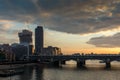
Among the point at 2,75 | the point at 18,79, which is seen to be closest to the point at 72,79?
the point at 18,79

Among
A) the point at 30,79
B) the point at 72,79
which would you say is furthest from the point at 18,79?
the point at 72,79

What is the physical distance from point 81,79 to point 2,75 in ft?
119

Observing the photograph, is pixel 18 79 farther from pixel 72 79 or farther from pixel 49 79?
pixel 72 79

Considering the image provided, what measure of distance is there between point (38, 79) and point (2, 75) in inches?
732

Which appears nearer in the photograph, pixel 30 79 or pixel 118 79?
pixel 30 79

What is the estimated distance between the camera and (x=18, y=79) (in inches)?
4857

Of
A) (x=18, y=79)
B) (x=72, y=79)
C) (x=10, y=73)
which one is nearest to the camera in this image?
(x=18, y=79)

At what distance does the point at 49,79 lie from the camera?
129875mm

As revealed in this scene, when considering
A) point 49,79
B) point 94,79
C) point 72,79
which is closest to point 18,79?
point 49,79

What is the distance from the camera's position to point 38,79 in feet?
427

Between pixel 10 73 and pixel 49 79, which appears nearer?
pixel 49 79

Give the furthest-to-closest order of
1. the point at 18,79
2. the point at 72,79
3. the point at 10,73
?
the point at 10,73, the point at 72,79, the point at 18,79

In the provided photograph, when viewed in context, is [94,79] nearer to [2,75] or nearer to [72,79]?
[72,79]

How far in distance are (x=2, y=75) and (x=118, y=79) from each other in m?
52.7
